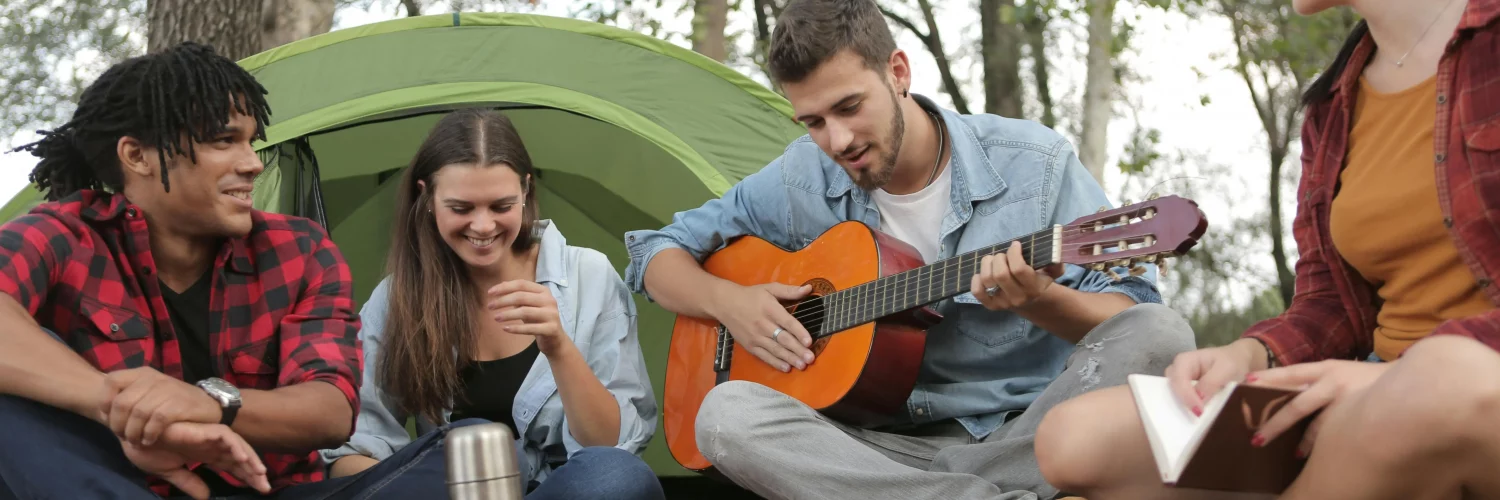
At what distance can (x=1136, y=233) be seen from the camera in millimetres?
2049

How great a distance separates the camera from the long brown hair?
295cm

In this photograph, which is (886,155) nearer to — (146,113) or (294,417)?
(294,417)

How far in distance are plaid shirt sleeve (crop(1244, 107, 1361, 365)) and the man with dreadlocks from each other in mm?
1321

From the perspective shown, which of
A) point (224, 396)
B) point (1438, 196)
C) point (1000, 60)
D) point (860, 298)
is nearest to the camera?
point (1438, 196)

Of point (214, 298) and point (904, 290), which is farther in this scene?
point (904, 290)

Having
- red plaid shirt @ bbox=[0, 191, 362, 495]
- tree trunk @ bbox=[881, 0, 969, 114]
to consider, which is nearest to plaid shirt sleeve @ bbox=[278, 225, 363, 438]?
red plaid shirt @ bbox=[0, 191, 362, 495]

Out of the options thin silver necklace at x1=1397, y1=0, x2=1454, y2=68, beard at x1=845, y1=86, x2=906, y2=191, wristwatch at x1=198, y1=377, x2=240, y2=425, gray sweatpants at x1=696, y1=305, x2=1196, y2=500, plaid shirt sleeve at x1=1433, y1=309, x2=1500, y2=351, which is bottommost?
gray sweatpants at x1=696, y1=305, x2=1196, y2=500

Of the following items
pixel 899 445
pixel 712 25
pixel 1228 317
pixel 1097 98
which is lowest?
pixel 1228 317

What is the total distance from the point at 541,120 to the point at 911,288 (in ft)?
5.44

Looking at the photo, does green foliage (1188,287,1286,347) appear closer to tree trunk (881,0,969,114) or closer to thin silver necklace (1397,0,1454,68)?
tree trunk (881,0,969,114)

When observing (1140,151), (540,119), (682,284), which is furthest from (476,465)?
(1140,151)

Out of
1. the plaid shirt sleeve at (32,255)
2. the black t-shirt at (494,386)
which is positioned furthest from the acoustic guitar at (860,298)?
the plaid shirt sleeve at (32,255)

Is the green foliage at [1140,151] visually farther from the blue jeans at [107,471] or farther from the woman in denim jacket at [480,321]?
the blue jeans at [107,471]

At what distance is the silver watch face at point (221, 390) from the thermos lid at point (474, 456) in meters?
0.80
